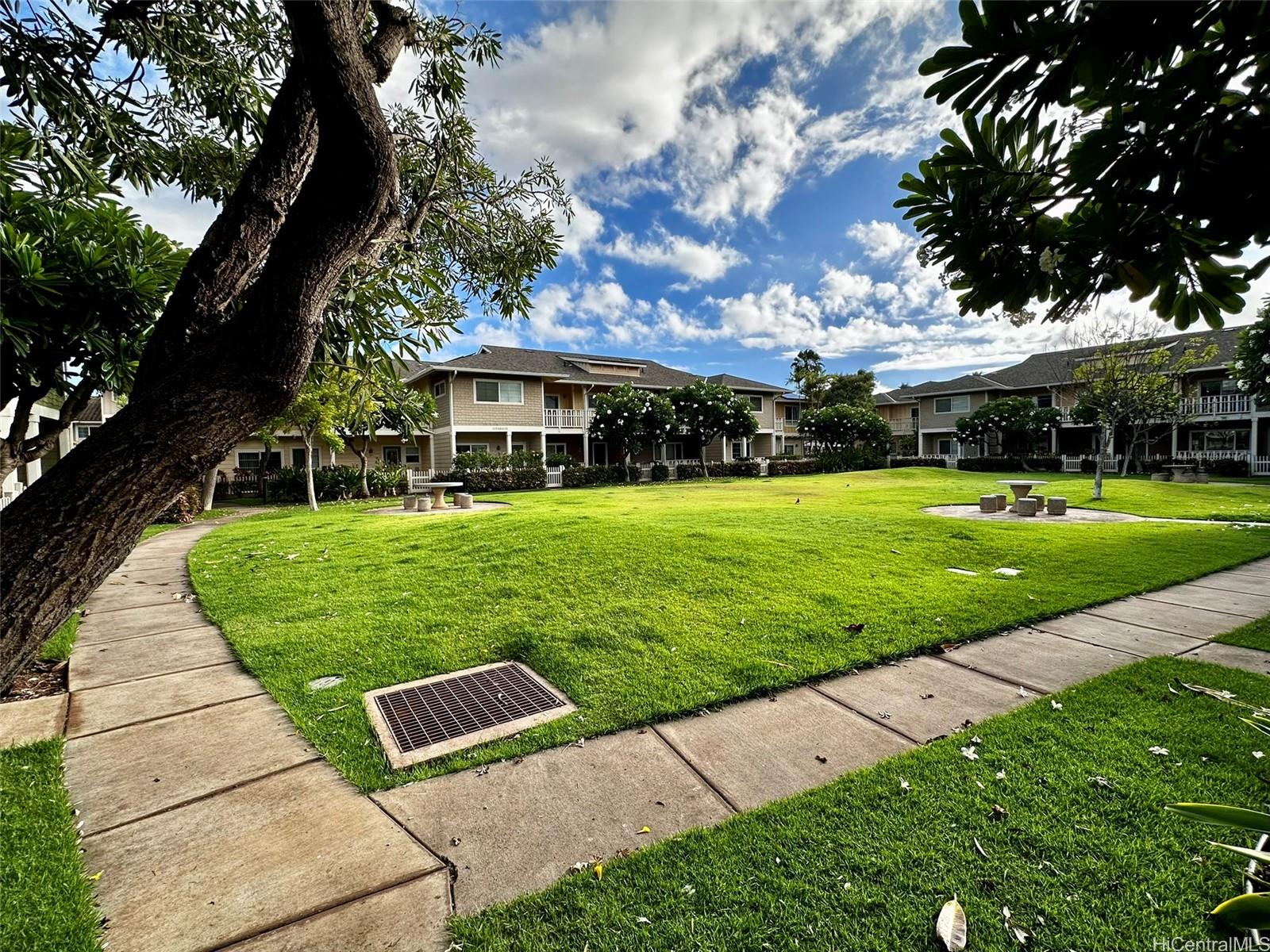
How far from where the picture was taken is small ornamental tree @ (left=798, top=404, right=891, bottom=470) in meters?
36.2

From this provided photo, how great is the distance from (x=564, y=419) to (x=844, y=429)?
63.7 ft

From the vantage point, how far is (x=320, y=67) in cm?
188

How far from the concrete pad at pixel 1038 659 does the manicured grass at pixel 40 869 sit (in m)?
5.39

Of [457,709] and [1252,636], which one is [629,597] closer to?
[457,709]

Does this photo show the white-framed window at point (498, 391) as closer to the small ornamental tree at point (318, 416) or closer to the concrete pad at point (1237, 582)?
the small ornamental tree at point (318, 416)

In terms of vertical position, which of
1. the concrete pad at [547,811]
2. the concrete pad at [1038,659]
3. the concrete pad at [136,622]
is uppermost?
the concrete pad at [136,622]

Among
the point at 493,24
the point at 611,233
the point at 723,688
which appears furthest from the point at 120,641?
the point at 611,233

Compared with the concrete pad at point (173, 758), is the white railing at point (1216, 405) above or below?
above

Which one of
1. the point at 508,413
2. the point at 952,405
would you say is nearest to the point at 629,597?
the point at 508,413

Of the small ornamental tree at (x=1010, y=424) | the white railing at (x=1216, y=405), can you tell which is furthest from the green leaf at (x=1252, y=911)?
the white railing at (x=1216, y=405)

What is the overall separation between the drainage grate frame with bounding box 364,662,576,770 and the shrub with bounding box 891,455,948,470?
4046 cm

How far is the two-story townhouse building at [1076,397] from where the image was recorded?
92.8ft

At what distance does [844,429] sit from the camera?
120ft

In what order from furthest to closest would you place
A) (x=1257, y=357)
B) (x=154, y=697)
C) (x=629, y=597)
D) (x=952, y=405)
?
(x=952, y=405), (x=1257, y=357), (x=629, y=597), (x=154, y=697)
